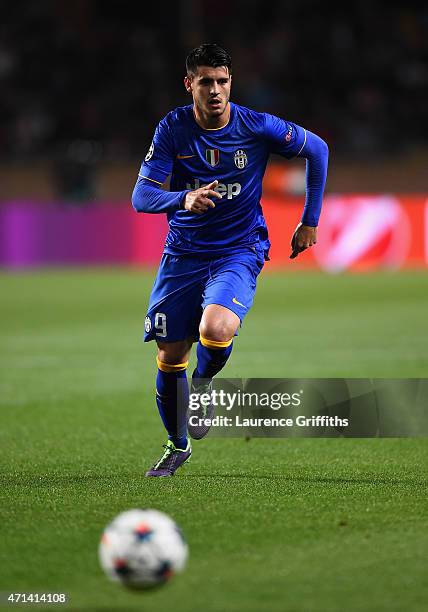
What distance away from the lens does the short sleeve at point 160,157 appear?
5.96m

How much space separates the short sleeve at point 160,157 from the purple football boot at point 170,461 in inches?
55.8

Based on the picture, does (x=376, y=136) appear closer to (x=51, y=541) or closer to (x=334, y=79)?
(x=334, y=79)

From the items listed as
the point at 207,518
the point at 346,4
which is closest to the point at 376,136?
the point at 346,4

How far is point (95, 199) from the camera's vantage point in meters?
27.5

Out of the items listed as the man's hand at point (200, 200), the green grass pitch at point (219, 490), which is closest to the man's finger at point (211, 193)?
the man's hand at point (200, 200)

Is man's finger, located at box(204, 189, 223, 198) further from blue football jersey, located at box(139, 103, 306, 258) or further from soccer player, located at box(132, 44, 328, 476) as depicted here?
blue football jersey, located at box(139, 103, 306, 258)

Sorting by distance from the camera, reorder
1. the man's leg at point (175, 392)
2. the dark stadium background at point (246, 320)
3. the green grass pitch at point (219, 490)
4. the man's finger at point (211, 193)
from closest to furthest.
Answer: the green grass pitch at point (219, 490)
the dark stadium background at point (246, 320)
the man's finger at point (211, 193)
the man's leg at point (175, 392)

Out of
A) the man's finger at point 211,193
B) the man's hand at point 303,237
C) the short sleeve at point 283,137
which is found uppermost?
the short sleeve at point 283,137

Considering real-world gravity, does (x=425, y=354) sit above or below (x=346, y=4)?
below

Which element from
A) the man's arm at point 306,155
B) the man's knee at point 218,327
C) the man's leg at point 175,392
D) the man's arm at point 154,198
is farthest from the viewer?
the man's leg at point 175,392

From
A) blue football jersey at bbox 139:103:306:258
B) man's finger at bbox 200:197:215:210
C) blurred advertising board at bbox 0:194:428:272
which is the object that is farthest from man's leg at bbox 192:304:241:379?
blurred advertising board at bbox 0:194:428:272

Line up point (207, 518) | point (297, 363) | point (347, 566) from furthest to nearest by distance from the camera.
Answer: point (297, 363)
point (207, 518)
point (347, 566)

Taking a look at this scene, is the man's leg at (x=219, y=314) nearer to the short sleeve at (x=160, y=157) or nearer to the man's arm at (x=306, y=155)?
the man's arm at (x=306, y=155)

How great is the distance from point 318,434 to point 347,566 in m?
2.40
